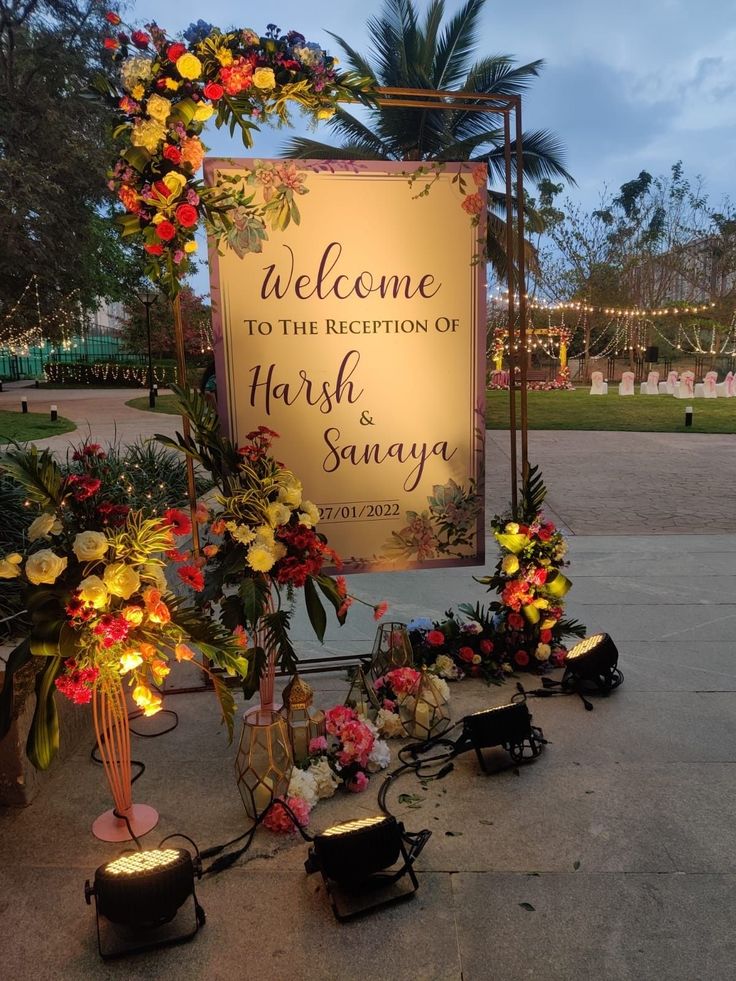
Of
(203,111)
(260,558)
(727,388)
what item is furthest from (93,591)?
(727,388)

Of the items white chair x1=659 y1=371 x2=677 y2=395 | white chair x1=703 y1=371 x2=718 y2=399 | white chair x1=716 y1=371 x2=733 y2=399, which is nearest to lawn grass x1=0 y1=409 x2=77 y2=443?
white chair x1=703 y1=371 x2=718 y2=399

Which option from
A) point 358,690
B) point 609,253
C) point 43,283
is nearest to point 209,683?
point 358,690

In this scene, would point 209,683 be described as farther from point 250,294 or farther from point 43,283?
point 43,283

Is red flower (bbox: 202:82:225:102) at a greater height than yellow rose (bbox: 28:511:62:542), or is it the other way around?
red flower (bbox: 202:82:225:102)

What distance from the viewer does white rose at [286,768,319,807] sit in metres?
2.61

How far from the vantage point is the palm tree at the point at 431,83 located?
1537cm

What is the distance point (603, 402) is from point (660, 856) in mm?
21766

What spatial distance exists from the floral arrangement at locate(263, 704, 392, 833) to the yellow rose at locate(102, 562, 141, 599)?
95 cm

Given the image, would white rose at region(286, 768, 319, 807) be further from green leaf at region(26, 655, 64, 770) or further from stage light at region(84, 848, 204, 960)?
green leaf at region(26, 655, 64, 770)

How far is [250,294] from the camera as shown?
Answer: 3447 millimetres

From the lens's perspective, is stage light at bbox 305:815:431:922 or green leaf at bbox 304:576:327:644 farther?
green leaf at bbox 304:576:327:644

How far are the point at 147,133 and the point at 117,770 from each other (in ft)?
7.89

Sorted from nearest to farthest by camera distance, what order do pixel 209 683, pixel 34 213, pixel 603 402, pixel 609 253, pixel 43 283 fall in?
pixel 209 683, pixel 34 213, pixel 43 283, pixel 603 402, pixel 609 253

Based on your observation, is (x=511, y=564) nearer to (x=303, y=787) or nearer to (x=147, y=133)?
(x=303, y=787)
